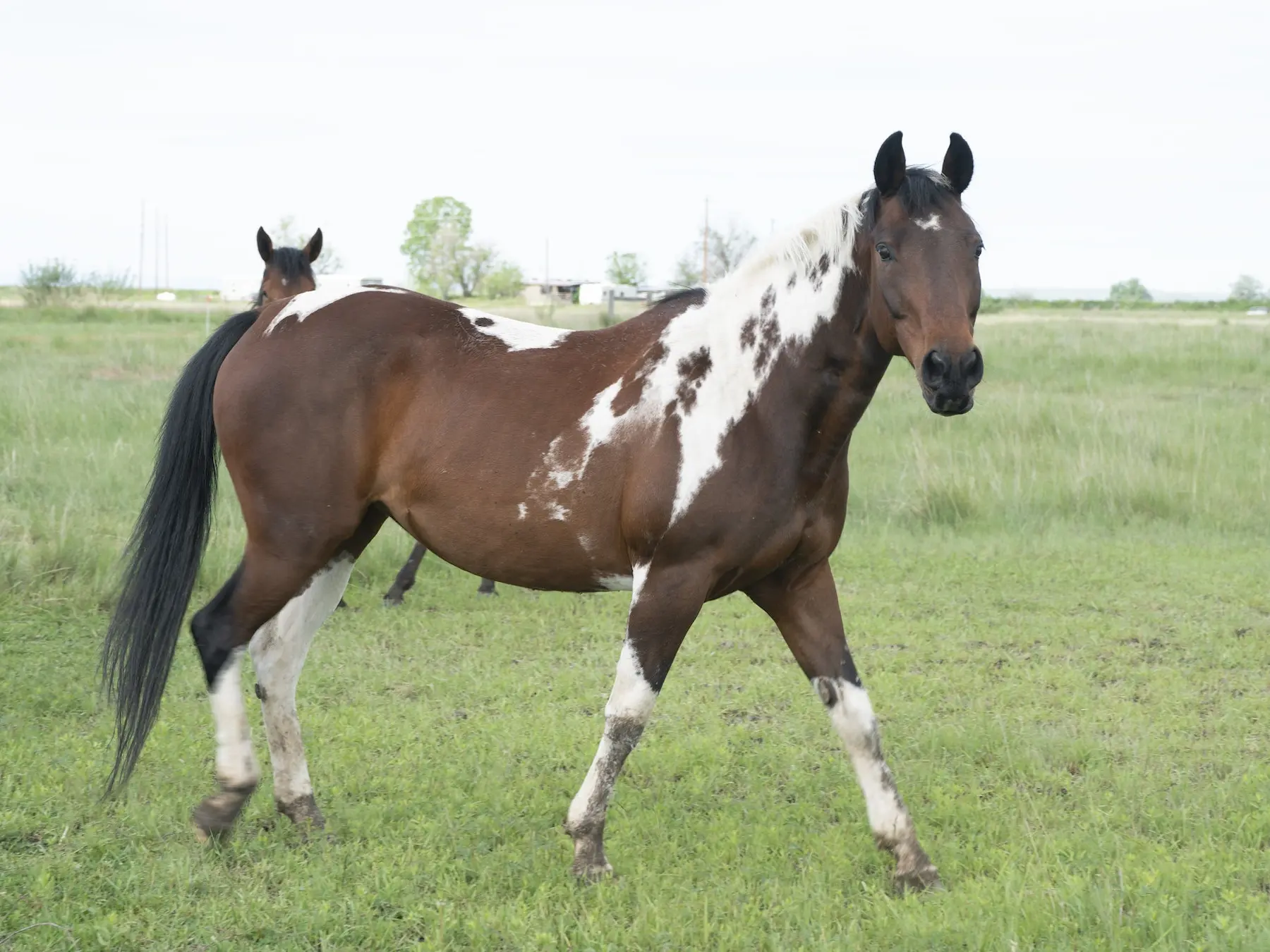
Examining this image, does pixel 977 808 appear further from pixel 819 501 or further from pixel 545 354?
pixel 545 354

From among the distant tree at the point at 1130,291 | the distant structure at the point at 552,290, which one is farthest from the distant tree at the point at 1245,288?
the distant structure at the point at 552,290

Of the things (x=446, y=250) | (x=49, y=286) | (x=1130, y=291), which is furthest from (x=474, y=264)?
(x=1130, y=291)

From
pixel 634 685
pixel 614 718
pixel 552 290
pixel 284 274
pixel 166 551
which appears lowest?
pixel 614 718

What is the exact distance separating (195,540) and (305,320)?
94 cm

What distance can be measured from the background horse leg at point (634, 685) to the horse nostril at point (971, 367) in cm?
102

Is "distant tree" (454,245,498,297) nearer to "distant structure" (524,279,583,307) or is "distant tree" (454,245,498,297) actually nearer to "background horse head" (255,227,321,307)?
"distant structure" (524,279,583,307)

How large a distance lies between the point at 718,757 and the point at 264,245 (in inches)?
209

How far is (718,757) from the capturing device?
473 cm

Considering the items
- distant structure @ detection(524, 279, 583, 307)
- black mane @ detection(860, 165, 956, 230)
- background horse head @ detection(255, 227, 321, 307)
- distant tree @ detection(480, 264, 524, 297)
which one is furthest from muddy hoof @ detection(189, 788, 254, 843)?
distant tree @ detection(480, 264, 524, 297)

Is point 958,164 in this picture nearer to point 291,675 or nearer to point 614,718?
point 614,718

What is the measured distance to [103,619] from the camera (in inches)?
261

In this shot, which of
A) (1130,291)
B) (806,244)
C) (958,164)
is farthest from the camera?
(1130,291)

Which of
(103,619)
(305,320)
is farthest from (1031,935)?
(103,619)

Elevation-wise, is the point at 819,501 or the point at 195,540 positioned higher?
the point at 819,501
